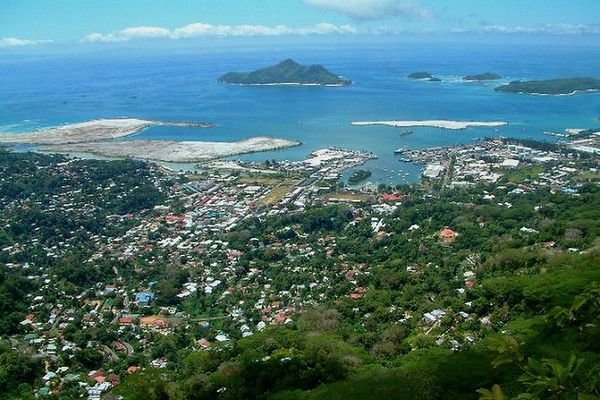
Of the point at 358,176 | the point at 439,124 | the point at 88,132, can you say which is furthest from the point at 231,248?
the point at 439,124

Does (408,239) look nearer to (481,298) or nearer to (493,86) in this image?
(481,298)

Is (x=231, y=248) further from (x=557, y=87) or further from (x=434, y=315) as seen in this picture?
(x=557, y=87)

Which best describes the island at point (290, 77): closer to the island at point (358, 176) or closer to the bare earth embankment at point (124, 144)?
the bare earth embankment at point (124, 144)

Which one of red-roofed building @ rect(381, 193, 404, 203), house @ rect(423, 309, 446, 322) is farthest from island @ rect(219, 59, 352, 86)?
house @ rect(423, 309, 446, 322)

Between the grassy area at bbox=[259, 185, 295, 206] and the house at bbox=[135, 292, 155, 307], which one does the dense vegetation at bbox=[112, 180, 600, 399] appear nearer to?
the house at bbox=[135, 292, 155, 307]

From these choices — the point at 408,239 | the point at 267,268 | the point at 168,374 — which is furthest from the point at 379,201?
the point at 168,374
